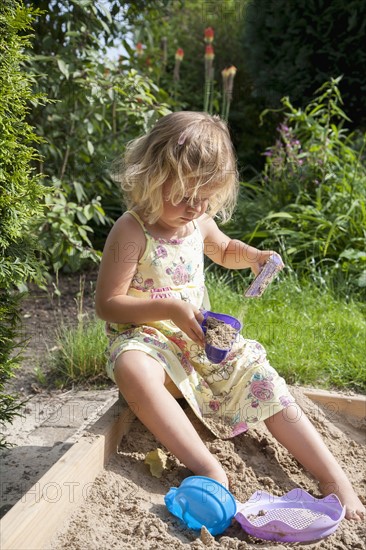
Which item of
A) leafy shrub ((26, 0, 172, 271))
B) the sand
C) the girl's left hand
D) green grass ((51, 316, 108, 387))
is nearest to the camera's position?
the sand

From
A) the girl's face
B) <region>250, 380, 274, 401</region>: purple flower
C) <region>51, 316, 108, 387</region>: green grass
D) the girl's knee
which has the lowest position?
<region>51, 316, 108, 387</region>: green grass

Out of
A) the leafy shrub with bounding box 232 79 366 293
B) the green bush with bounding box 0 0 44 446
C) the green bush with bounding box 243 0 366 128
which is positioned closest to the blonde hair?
the green bush with bounding box 0 0 44 446

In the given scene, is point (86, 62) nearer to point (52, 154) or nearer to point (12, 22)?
point (52, 154)

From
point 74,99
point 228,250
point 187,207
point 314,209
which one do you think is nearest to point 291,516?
point 187,207

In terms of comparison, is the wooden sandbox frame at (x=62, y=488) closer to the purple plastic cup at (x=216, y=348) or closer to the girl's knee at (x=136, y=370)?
the girl's knee at (x=136, y=370)

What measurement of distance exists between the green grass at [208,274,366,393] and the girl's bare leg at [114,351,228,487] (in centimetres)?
67

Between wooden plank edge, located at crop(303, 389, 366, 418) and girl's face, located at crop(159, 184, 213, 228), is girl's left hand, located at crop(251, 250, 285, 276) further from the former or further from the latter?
wooden plank edge, located at crop(303, 389, 366, 418)

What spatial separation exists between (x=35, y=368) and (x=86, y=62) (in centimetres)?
185

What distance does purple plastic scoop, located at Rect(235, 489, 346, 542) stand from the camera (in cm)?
195

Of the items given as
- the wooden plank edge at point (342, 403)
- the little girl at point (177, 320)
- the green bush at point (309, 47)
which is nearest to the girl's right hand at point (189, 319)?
the little girl at point (177, 320)

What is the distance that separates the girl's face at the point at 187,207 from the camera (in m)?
2.38

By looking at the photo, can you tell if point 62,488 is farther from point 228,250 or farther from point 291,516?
point 228,250

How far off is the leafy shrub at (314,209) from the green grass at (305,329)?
32 centimetres


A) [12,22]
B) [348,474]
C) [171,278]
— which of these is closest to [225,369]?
[171,278]
